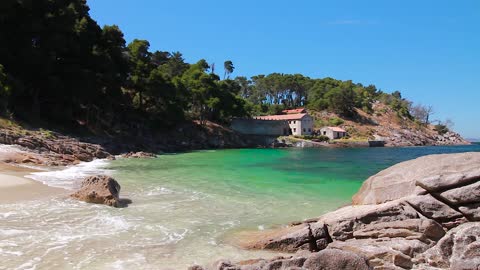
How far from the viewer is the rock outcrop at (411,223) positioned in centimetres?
897

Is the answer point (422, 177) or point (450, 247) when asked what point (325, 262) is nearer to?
point (450, 247)

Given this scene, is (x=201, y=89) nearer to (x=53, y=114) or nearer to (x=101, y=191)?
(x=53, y=114)

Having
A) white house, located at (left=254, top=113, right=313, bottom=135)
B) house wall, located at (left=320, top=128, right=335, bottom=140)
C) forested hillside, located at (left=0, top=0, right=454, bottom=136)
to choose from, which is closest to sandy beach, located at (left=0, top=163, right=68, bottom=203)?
forested hillside, located at (left=0, top=0, right=454, bottom=136)

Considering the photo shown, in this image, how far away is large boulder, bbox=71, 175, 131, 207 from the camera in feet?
54.4

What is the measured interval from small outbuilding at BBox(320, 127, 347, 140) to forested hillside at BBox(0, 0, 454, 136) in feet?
91.4

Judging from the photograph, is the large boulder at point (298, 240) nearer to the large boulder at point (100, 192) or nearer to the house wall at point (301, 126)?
the large boulder at point (100, 192)

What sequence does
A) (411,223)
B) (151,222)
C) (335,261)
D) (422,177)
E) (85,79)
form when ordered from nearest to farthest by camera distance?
1. (335,261)
2. (411,223)
3. (422,177)
4. (151,222)
5. (85,79)

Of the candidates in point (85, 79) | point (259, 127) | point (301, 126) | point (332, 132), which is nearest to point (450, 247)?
point (85, 79)

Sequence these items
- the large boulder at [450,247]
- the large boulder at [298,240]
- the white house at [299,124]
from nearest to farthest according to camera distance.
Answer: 1. the large boulder at [450,247]
2. the large boulder at [298,240]
3. the white house at [299,124]

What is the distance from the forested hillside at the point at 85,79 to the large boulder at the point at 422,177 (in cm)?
3877

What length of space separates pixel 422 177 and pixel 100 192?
41.9ft

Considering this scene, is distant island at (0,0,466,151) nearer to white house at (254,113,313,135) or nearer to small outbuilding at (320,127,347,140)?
small outbuilding at (320,127,347,140)

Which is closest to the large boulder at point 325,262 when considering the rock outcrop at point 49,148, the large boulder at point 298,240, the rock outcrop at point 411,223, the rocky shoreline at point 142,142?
the rock outcrop at point 411,223

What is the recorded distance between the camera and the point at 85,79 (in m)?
51.1
